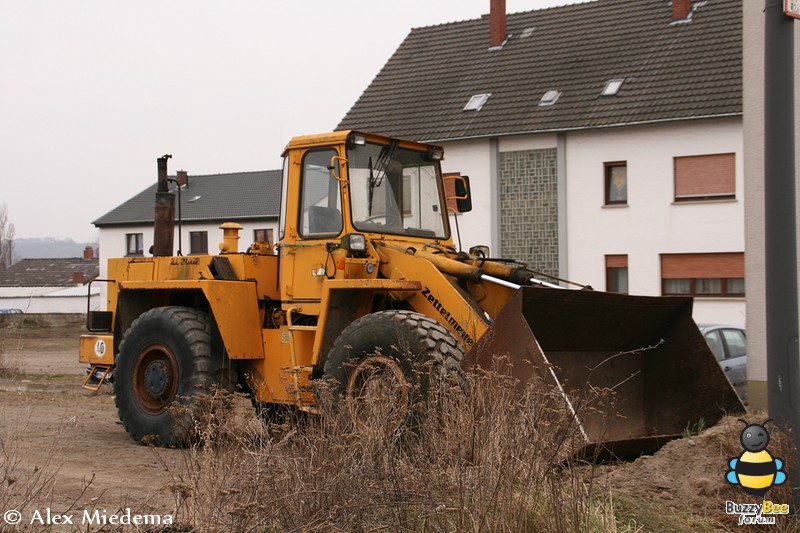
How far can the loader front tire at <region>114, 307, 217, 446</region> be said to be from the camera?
10.0 meters

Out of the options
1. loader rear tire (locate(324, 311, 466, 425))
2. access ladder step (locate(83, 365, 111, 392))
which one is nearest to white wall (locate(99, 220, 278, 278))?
access ladder step (locate(83, 365, 111, 392))

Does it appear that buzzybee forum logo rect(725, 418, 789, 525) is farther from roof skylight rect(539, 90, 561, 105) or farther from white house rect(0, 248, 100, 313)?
white house rect(0, 248, 100, 313)

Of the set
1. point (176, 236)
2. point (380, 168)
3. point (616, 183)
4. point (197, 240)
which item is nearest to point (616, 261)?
point (616, 183)

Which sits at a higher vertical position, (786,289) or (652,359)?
(786,289)

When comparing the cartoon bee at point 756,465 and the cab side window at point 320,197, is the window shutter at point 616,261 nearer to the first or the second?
the cab side window at point 320,197

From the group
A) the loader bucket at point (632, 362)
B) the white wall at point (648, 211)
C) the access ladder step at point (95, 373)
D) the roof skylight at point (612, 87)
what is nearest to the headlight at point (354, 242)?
the loader bucket at point (632, 362)

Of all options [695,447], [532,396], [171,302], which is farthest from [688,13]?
[532,396]

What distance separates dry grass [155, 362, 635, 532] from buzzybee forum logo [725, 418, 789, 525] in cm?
123

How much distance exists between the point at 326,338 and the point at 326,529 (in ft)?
13.3

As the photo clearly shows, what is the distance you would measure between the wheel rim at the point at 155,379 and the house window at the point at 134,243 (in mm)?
40999

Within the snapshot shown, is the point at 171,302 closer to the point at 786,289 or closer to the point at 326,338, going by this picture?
the point at 326,338

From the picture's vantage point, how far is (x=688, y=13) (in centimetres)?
2892

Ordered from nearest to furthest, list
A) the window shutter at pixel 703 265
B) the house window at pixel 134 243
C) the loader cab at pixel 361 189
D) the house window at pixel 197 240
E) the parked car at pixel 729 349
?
1. the loader cab at pixel 361 189
2. the parked car at pixel 729 349
3. the window shutter at pixel 703 265
4. the house window at pixel 197 240
5. the house window at pixel 134 243

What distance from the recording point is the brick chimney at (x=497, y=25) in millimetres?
32219
